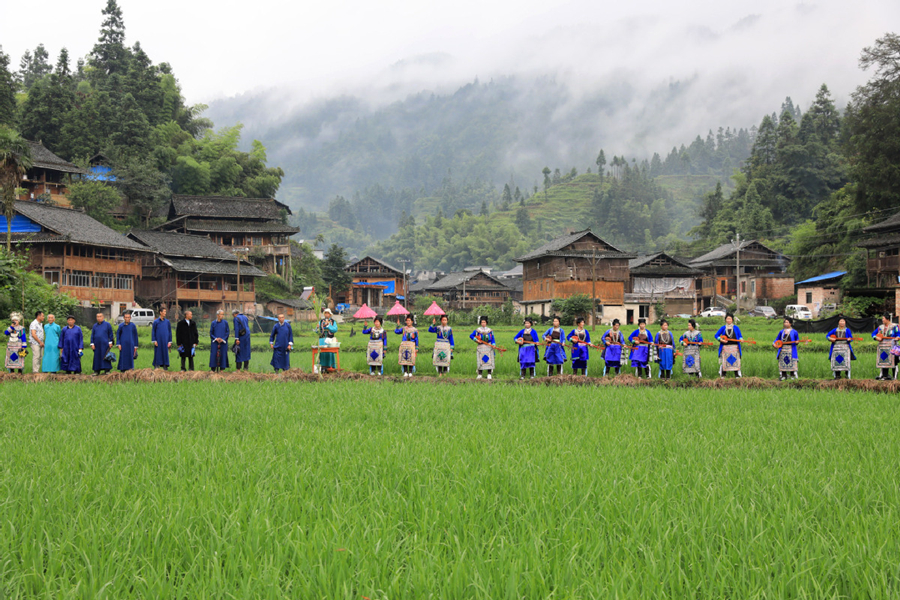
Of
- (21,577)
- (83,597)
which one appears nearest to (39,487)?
(21,577)

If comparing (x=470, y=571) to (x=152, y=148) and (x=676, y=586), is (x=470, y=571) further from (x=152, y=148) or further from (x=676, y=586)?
(x=152, y=148)

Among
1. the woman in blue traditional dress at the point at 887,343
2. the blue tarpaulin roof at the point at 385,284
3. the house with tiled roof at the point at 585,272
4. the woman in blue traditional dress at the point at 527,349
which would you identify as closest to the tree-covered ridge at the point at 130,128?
the blue tarpaulin roof at the point at 385,284

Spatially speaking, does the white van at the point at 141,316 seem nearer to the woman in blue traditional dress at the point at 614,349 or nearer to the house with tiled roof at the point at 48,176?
the house with tiled roof at the point at 48,176

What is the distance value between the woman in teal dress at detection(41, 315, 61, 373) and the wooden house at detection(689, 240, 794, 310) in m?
54.1

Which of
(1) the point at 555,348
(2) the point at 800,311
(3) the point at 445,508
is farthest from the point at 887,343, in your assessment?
(2) the point at 800,311

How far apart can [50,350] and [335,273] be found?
161 feet

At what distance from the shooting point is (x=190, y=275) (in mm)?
44875

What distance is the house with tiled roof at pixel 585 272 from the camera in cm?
4981

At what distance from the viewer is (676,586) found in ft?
8.96

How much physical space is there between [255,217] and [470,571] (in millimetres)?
55679

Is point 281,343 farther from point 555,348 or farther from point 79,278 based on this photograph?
point 79,278

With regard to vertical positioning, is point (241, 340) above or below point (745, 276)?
below

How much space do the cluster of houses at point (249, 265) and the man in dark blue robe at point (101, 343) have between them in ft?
81.1

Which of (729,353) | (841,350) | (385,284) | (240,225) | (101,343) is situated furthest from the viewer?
(385,284)
